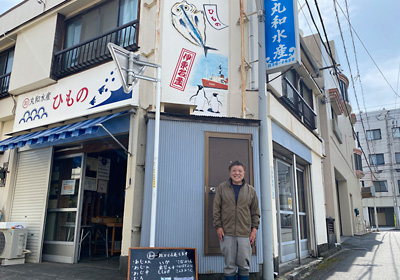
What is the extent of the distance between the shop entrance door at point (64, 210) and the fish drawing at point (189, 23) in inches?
152

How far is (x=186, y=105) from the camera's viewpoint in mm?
5965

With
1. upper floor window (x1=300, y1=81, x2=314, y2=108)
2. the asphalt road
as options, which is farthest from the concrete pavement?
upper floor window (x1=300, y1=81, x2=314, y2=108)

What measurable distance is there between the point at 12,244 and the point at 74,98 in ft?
11.6

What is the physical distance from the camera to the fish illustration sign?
6.17 m

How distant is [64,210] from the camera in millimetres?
→ 7293

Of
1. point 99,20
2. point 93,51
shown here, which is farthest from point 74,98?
point 99,20

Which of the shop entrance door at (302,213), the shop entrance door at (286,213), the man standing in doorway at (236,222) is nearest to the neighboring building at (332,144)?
the shop entrance door at (302,213)

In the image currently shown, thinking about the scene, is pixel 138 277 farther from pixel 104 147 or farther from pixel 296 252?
pixel 296 252

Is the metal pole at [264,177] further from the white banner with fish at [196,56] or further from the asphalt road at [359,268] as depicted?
the asphalt road at [359,268]

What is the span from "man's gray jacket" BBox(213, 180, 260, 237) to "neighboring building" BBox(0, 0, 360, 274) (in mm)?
735

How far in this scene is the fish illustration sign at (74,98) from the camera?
243 inches

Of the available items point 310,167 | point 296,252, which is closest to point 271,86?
point 310,167

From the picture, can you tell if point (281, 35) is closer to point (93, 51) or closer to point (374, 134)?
point (93, 51)

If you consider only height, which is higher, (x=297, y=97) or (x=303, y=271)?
(x=297, y=97)
